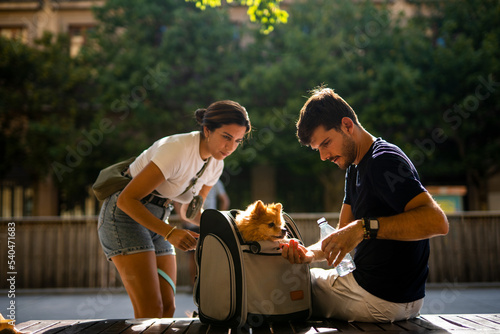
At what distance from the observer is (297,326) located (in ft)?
7.17

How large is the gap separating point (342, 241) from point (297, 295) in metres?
0.48

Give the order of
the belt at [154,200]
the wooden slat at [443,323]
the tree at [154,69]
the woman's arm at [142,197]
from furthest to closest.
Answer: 1. the tree at [154,69]
2. the belt at [154,200]
3. the woman's arm at [142,197]
4. the wooden slat at [443,323]

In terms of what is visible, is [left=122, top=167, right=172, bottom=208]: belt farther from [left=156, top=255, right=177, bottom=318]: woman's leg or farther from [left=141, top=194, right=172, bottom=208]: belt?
[left=156, top=255, right=177, bottom=318]: woman's leg

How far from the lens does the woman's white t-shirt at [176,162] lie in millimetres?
2541

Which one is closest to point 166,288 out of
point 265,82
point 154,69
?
point 265,82

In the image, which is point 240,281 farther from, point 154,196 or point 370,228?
point 154,196

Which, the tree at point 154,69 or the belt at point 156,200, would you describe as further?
the tree at point 154,69

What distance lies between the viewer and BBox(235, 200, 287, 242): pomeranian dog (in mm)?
2225

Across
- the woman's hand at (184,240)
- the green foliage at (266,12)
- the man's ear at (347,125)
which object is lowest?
the woman's hand at (184,240)

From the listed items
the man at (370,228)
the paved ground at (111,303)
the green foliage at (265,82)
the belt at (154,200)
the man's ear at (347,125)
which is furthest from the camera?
the green foliage at (265,82)

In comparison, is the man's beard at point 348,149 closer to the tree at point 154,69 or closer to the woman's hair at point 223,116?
the woman's hair at point 223,116

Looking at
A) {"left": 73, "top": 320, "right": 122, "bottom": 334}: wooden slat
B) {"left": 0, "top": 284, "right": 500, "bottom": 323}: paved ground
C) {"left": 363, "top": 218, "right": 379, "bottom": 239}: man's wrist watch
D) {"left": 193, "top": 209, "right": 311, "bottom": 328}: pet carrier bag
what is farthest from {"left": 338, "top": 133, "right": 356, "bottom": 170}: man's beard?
{"left": 0, "top": 284, "right": 500, "bottom": 323}: paved ground

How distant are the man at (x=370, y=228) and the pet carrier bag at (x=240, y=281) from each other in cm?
13

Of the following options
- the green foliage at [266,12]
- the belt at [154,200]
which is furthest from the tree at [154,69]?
the belt at [154,200]
